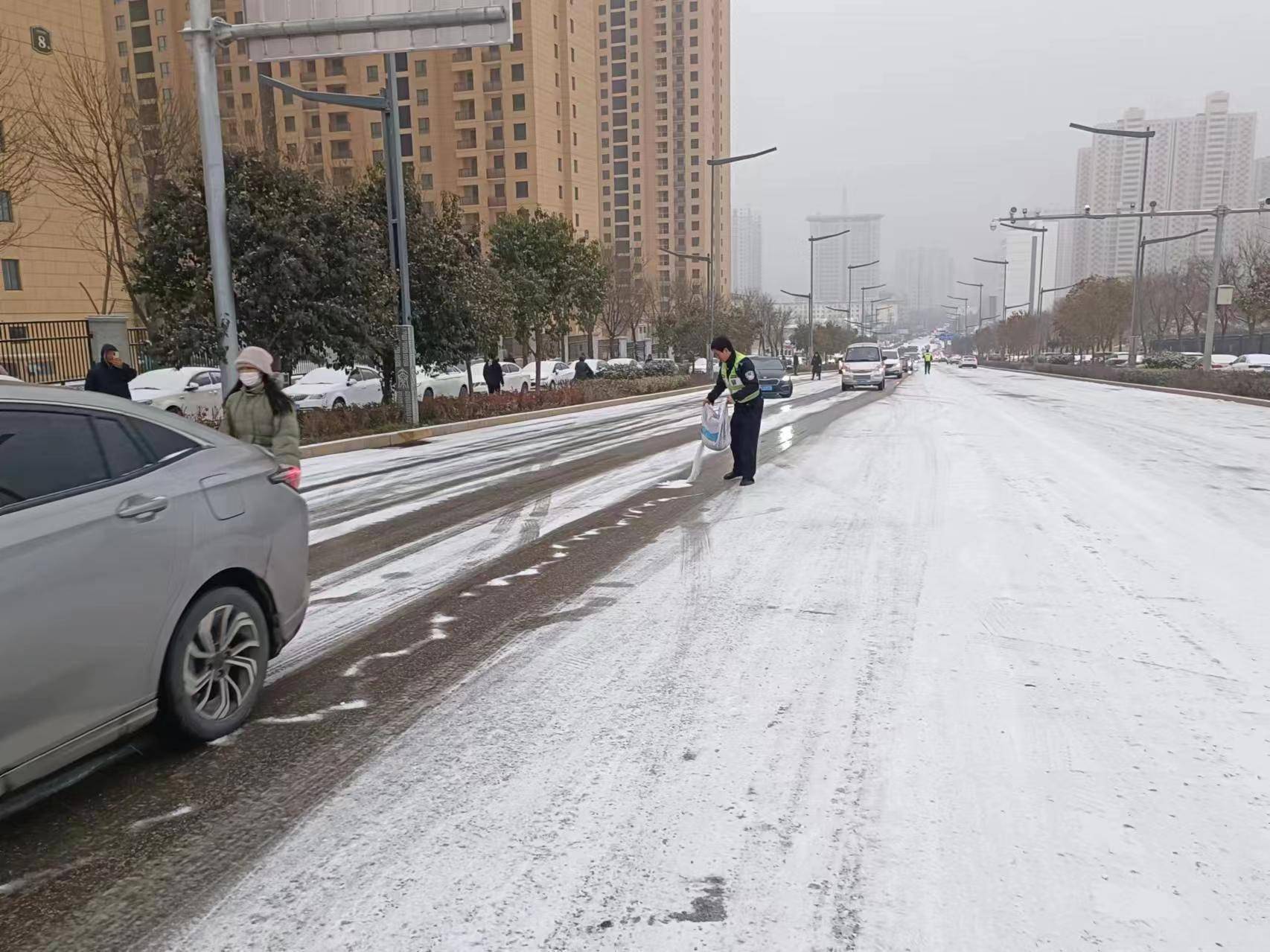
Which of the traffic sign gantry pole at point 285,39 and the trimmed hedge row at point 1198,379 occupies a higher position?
the traffic sign gantry pole at point 285,39

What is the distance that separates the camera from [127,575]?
322cm

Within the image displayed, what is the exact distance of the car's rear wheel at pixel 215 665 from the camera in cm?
353

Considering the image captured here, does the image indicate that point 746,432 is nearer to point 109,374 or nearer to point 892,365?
point 109,374

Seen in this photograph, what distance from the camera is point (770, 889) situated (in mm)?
2742

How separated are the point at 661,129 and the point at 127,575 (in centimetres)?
14142

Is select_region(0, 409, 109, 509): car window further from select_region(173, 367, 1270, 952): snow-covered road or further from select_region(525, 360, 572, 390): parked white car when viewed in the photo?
select_region(525, 360, 572, 390): parked white car

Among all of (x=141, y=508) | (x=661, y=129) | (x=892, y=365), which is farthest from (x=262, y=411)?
(x=661, y=129)

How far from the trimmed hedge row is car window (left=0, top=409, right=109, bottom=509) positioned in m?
27.8

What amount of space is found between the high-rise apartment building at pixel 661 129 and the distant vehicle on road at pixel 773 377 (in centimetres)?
10221

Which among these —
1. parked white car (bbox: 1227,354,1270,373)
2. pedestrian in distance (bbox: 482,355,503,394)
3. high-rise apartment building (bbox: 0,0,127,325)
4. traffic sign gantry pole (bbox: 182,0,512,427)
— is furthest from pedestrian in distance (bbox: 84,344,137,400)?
parked white car (bbox: 1227,354,1270,373)

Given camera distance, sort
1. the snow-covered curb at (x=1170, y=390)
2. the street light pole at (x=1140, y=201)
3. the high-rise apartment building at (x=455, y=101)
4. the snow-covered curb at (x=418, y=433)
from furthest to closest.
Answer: the high-rise apartment building at (x=455, y=101) → the street light pole at (x=1140, y=201) → the snow-covered curb at (x=1170, y=390) → the snow-covered curb at (x=418, y=433)

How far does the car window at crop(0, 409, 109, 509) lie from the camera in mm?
3031

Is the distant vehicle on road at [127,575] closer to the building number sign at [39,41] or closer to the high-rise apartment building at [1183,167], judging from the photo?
the building number sign at [39,41]

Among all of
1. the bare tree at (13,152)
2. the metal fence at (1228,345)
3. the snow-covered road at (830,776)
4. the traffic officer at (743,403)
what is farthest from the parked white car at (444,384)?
the metal fence at (1228,345)
